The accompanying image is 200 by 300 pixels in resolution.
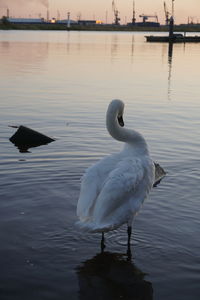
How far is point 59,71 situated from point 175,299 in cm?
3179

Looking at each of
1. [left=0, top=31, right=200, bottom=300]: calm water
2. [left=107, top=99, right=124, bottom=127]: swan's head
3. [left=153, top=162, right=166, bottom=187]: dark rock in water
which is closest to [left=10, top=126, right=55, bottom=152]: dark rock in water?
[left=0, top=31, right=200, bottom=300]: calm water

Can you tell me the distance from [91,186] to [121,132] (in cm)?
134

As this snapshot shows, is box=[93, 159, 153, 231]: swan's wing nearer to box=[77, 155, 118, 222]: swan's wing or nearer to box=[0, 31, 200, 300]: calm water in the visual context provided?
box=[77, 155, 118, 222]: swan's wing

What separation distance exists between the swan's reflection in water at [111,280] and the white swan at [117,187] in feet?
1.88

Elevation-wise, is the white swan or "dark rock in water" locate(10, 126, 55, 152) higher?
the white swan

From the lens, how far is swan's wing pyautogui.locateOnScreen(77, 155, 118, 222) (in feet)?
24.1

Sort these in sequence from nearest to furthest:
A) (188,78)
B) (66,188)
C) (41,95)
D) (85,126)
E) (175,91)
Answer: (66,188)
(85,126)
(41,95)
(175,91)
(188,78)

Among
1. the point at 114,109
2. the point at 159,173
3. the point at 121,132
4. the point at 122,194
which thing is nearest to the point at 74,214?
the point at 121,132

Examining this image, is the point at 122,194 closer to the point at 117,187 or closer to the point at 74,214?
the point at 117,187

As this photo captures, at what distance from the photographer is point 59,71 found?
3753cm

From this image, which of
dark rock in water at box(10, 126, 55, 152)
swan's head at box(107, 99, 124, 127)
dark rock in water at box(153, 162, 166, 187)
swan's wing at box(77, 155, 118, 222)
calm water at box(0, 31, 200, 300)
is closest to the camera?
calm water at box(0, 31, 200, 300)

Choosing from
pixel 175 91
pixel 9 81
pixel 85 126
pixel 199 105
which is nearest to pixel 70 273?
pixel 85 126

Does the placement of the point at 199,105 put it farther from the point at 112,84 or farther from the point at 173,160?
the point at 173,160

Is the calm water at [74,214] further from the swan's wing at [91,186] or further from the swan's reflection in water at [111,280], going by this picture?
the swan's wing at [91,186]
